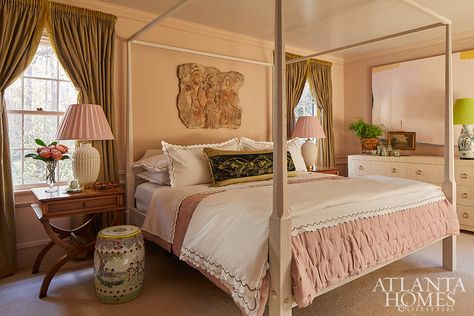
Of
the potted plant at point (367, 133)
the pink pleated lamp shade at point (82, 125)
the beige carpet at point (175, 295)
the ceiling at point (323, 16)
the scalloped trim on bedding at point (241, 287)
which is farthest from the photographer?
the potted plant at point (367, 133)

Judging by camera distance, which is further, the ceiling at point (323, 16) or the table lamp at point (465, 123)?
the table lamp at point (465, 123)

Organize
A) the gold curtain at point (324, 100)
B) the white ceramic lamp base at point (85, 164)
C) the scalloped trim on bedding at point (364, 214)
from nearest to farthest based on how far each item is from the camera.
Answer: the scalloped trim on bedding at point (364, 214), the white ceramic lamp base at point (85, 164), the gold curtain at point (324, 100)

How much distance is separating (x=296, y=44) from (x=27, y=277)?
163 inches

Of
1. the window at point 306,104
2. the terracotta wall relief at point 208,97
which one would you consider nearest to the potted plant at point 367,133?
the window at point 306,104

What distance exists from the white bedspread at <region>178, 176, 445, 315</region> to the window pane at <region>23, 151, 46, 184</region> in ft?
5.69

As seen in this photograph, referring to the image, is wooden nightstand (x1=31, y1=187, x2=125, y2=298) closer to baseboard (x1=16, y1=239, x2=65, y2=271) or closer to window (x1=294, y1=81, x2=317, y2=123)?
baseboard (x1=16, y1=239, x2=65, y2=271)

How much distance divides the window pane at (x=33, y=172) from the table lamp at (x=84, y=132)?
0.60 m

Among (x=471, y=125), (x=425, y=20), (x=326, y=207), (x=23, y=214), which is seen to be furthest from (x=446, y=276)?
(x=23, y=214)

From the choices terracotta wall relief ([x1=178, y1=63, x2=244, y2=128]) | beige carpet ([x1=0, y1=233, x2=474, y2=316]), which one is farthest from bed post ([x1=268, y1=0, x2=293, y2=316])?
terracotta wall relief ([x1=178, y1=63, x2=244, y2=128])

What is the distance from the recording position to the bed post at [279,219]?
1531 millimetres

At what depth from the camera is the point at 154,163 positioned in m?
2.95

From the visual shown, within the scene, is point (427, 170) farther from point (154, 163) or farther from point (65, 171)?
point (65, 171)

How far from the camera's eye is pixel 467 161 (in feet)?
12.1

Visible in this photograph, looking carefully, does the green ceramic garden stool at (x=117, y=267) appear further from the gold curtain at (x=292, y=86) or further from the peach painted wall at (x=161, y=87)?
the gold curtain at (x=292, y=86)
